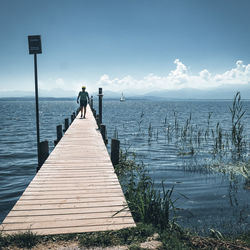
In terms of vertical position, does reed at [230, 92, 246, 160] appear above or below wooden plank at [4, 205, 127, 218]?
above

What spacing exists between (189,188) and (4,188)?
645 cm

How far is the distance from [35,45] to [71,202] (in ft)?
18.3

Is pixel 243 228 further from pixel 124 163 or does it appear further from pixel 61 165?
pixel 124 163

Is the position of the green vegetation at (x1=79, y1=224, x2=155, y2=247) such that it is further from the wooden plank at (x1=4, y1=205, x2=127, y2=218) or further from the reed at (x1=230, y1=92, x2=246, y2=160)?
the reed at (x1=230, y1=92, x2=246, y2=160)

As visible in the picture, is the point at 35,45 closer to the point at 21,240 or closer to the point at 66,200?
the point at 66,200

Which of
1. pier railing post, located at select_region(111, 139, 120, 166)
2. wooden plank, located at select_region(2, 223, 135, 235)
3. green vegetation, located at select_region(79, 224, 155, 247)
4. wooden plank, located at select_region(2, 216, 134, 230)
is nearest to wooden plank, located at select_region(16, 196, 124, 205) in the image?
wooden plank, located at select_region(2, 216, 134, 230)

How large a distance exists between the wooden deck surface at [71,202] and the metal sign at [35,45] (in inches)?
140

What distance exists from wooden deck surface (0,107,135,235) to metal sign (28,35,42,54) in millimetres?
3557

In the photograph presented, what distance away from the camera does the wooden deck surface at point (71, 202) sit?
316 centimetres

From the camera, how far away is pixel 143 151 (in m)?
13.3

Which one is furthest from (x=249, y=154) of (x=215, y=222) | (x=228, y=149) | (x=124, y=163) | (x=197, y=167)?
(x=215, y=222)

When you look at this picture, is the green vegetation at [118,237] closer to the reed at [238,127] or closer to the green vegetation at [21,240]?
the green vegetation at [21,240]

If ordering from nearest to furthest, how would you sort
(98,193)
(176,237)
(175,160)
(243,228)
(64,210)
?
(176,237) < (64,210) < (98,193) < (243,228) < (175,160)

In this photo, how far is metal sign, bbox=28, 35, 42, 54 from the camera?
7289 millimetres
